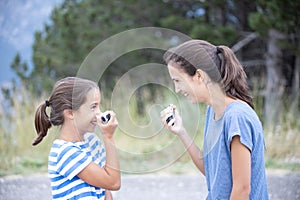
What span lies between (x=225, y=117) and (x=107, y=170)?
52 centimetres

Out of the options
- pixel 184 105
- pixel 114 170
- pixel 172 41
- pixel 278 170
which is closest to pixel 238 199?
pixel 114 170

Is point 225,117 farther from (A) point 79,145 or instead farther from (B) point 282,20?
(B) point 282,20

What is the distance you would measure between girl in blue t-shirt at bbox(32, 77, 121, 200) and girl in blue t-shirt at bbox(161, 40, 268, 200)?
0.35 m

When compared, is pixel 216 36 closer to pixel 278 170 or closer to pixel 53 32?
pixel 278 170

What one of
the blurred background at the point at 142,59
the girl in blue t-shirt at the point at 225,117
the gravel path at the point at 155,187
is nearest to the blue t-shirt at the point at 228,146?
the girl in blue t-shirt at the point at 225,117

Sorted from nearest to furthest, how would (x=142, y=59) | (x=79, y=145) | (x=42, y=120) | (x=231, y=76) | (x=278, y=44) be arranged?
(x=231, y=76)
(x=79, y=145)
(x=42, y=120)
(x=278, y=44)
(x=142, y=59)

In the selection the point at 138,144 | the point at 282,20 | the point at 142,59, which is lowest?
the point at 142,59

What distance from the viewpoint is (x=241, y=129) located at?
5.82ft

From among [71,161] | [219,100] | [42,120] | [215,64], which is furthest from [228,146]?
[42,120]

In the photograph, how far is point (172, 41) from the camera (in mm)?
8938

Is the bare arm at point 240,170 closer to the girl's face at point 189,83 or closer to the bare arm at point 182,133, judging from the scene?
the girl's face at point 189,83

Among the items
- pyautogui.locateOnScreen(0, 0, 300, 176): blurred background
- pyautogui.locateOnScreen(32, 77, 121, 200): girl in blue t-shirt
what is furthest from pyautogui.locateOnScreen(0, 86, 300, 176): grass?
pyautogui.locateOnScreen(32, 77, 121, 200): girl in blue t-shirt

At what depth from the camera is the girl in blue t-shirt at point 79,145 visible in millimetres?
1952

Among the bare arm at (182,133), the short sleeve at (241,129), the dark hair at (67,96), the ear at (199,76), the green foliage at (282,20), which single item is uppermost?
the ear at (199,76)
